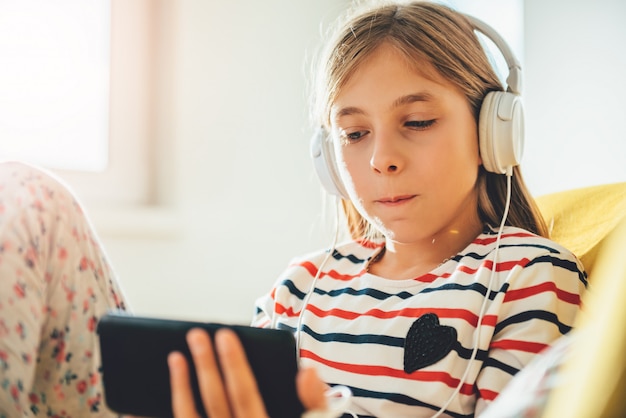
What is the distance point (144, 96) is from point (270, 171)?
0.42 metres

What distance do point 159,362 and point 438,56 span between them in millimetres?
538

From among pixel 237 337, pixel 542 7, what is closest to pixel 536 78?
pixel 542 7

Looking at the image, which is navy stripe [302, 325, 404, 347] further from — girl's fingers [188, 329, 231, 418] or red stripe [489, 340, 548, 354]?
girl's fingers [188, 329, 231, 418]

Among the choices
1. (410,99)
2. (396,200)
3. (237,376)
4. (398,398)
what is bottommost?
(398,398)

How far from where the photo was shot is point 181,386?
52 centimetres

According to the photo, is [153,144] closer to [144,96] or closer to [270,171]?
[144,96]

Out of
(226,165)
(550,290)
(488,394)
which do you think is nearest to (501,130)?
(550,290)

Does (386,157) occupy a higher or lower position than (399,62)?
lower

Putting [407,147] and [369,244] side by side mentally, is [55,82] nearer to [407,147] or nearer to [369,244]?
[369,244]

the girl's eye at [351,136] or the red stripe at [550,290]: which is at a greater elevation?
the girl's eye at [351,136]

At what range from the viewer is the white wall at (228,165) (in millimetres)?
1770

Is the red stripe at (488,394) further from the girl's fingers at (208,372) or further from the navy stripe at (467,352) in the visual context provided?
the girl's fingers at (208,372)

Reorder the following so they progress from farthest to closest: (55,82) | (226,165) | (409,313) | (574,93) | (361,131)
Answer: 1. (226,165)
2. (55,82)
3. (574,93)
4. (361,131)
5. (409,313)

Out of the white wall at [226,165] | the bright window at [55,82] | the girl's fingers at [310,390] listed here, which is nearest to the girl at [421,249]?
the girl's fingers at [310,390]
